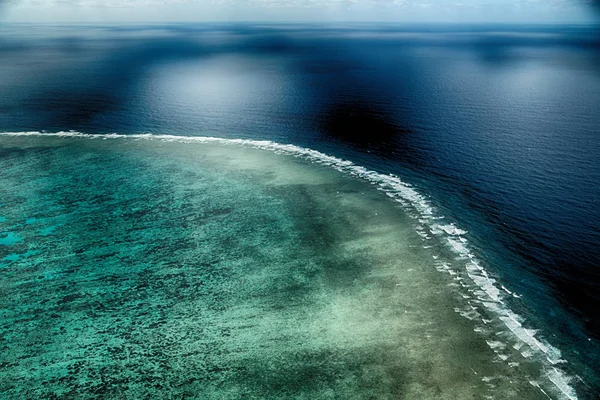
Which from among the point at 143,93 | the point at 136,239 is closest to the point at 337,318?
the point at 136,239

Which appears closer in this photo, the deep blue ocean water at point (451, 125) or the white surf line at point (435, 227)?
the white surf line at point (435, 227)

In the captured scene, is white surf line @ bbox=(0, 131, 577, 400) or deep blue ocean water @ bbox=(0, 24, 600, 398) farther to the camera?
deep blue ocean water @ bbox=(0, 24, 600, 398)

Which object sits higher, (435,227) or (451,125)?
(451,125)

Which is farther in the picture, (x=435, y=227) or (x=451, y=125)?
(x=451, y=125)
